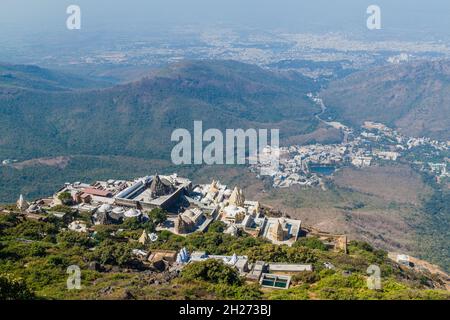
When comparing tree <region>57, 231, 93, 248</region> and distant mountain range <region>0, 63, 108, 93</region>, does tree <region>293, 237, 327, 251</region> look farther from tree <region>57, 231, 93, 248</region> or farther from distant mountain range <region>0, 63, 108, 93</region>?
distant mountain range <region>0, 63, 108, 93</region>

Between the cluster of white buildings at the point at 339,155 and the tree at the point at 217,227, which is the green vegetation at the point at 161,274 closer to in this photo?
the tree at the point at 217,227

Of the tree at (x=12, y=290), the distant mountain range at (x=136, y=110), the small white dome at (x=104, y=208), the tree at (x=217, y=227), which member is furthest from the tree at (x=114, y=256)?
the distant mountain range at (x=136, y=110)

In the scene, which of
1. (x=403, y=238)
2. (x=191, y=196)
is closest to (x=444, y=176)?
(x=403, y=238)

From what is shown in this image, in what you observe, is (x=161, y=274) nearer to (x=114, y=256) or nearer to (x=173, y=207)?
(x=114, y=256)

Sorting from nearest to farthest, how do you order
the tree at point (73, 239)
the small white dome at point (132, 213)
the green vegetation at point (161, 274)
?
the green vegetation at point (161, 274), the tree at point (73, 239), the small white dome at point (132, 213)

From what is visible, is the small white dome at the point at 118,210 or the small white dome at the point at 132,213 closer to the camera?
the small white dome at the point at 132,213

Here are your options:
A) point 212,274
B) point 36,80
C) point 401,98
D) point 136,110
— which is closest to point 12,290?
point 212,274
